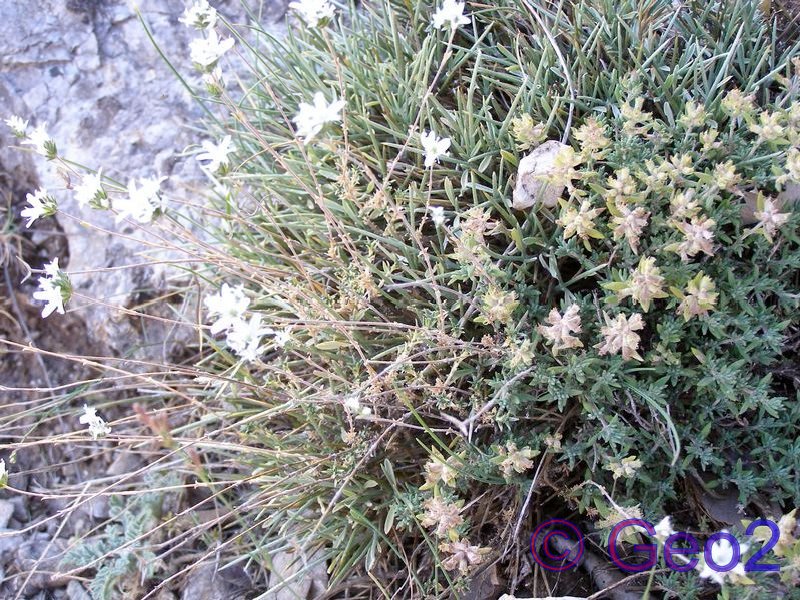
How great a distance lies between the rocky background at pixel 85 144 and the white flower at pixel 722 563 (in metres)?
2.19

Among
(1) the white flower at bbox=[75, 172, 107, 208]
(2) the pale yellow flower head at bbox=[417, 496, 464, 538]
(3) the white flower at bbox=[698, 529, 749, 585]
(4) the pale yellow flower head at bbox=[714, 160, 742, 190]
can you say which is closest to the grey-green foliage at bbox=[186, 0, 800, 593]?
(4) the pale yellow flower head at bbox=[714, 160, 742, 190]

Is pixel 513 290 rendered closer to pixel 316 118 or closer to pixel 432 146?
pixel 432 146

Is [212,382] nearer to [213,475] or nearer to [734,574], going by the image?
[213,475]

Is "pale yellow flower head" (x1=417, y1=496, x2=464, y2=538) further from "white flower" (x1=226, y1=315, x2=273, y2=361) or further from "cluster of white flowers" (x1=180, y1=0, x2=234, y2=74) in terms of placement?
"cluster of white flowers" (x1=180, y1=0, x2=234, y2=74)

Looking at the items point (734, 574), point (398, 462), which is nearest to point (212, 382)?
point (398, 462)

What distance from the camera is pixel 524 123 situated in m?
1.98

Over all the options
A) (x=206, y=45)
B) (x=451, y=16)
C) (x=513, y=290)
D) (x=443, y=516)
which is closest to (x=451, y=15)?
(x=451, y=16)

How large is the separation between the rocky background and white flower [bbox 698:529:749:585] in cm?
219

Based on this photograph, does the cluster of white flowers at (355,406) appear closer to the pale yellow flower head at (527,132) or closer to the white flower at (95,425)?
the white flower at (95,425)

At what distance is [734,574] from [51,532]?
7.95 feet

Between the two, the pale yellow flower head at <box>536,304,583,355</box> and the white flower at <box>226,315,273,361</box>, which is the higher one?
the white flower at <box>226,315,273,361</box>

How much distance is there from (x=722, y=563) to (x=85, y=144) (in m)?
2.86

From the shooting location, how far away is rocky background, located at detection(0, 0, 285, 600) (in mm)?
3023

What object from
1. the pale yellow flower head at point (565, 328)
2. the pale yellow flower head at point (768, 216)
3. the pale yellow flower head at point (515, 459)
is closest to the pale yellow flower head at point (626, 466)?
the pale yellow flower head at point (515, 459)
